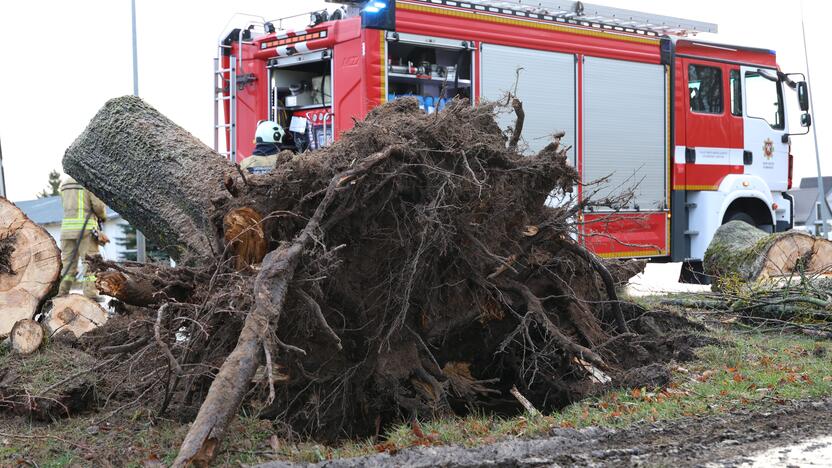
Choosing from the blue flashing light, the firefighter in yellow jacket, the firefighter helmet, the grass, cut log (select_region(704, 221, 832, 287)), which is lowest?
the grass

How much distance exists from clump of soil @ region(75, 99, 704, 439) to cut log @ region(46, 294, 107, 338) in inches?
68.1

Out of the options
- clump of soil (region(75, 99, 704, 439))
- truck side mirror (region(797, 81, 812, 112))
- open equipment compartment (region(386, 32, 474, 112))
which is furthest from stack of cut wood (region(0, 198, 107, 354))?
truck side mirror (region(797, 81, 812, 112))

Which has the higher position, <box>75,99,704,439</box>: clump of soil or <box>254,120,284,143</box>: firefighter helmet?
<box>254,120,284,143</box>: firefighter helmet

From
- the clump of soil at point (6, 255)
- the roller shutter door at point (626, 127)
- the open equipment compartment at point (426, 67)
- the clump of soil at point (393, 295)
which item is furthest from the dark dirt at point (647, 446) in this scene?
the roller shutter door at point (626, 127)

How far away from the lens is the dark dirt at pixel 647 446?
410 centimetres

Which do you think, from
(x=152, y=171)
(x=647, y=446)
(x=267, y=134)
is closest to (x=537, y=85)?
(x=267, y=134)

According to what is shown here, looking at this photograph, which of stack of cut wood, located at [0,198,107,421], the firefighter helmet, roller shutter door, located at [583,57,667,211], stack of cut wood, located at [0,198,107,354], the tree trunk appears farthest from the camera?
roller shutter door, located at [583,57,667,211]

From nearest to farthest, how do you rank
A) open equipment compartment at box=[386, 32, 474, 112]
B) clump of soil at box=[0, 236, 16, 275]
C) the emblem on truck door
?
1. clump of soil at box=[0, 236, 16, 275]
2. open equipment compartment at box=[386, 32, 474, 112]
3. the emblem on truck door

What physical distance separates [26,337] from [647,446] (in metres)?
4.49

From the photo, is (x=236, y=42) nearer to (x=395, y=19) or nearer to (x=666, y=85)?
(x=395, y=19)

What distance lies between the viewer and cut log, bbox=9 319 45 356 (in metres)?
6.26

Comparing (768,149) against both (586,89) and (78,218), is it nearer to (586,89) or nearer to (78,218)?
(586,89)

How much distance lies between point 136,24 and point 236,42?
3.80 metres

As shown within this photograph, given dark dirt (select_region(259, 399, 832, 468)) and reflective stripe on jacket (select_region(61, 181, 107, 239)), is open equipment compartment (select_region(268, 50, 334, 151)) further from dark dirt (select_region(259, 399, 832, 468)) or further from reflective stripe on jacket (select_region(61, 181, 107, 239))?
dark dirt (select_region(259, 399, 832, 468))
